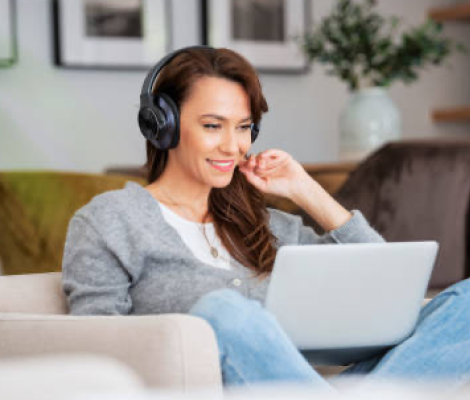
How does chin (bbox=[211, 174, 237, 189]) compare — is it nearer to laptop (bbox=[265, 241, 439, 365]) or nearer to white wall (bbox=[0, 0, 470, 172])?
laptop (bbox=[265, 241, 439, 365])

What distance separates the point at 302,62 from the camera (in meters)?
3.68

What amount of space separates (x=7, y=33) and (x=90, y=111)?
1.36 ft

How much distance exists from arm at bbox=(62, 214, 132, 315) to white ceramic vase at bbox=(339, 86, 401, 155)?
1952 millimetres

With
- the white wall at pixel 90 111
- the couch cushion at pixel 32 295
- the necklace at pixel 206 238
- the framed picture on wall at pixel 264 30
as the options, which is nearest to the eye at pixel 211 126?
the necklace at pixel 206 238

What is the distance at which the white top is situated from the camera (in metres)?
1.58

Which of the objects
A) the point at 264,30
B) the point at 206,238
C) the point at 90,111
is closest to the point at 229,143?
the point at 206,238

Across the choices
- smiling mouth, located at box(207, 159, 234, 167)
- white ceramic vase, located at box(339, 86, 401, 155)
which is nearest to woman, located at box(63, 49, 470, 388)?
smiling mouth, located at box(207, 159, 234, 167)

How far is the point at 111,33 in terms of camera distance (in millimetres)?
3352

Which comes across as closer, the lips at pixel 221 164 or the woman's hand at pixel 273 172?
the lips at pixel 221 164

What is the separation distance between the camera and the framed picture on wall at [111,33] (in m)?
3.23

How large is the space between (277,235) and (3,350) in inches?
26.0

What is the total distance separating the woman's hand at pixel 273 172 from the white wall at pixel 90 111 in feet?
5.06

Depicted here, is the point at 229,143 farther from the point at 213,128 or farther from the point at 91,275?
the point at 91,275

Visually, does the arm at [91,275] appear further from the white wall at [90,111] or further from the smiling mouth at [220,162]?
the white wall at [90,111]
